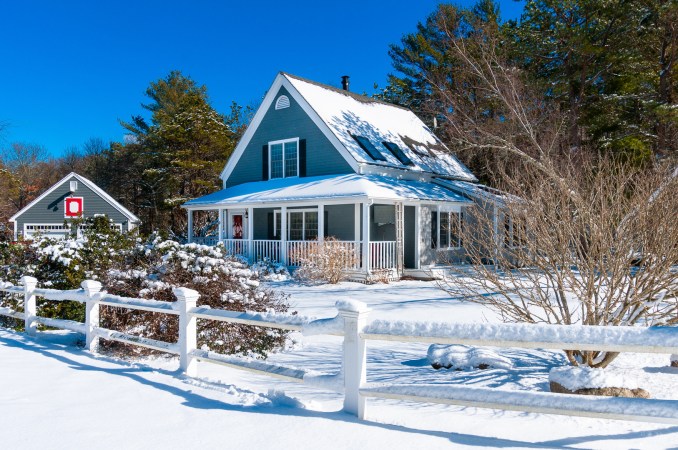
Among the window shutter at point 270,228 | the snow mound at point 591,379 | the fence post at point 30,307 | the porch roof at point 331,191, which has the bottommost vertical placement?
the snow mound at point 591,379

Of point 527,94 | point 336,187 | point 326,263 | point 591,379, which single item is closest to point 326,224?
point 336,187

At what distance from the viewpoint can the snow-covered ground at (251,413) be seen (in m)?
3.65

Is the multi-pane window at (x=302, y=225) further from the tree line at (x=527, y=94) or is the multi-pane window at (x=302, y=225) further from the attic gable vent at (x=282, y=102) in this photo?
the tree line at (x=527, y=94)

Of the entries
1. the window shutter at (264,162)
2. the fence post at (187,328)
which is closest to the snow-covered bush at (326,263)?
the window shutter at (264,162)

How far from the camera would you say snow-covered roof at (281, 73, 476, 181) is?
2064cm

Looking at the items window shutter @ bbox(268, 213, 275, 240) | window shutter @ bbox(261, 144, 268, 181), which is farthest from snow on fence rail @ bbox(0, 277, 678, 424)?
window shutter @ bbox(261, 144, 268, 181)

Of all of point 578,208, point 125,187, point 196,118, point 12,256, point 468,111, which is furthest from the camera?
point 125,187

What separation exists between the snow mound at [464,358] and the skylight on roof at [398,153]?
14.3 metres

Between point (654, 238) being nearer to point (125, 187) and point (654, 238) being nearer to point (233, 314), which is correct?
point (233, 314)

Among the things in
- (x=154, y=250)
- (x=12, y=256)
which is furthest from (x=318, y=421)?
(x=12, y=256)

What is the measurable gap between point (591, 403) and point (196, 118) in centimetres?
3376

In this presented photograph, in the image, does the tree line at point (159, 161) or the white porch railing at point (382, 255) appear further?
the tree line at point (159, 161)

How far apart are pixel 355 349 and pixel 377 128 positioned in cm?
1956

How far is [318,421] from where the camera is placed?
155 inches
